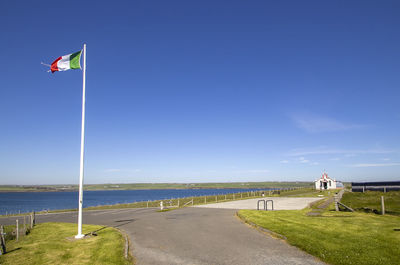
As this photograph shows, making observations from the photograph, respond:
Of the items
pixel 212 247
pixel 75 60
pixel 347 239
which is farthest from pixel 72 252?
pixel 347 239

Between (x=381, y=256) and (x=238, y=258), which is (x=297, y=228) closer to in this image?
(x=381, y=256)

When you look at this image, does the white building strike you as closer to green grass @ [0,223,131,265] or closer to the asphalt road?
the asphalt road

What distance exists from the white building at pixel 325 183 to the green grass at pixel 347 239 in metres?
59.0

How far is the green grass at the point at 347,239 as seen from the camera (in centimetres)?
866

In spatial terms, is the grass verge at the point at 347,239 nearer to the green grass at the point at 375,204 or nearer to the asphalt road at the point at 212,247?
the asphalt road at the point at 212,247

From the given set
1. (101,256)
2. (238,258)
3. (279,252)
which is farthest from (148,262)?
(279,252)

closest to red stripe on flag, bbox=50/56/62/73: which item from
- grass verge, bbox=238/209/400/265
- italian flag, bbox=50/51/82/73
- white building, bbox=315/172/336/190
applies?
italian flag, bbox=50/51/82/73

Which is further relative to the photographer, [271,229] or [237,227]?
[237,227]

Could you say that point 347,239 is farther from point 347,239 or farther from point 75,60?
point 75,60

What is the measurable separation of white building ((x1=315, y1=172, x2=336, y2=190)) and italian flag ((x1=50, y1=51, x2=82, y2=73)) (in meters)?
70.2

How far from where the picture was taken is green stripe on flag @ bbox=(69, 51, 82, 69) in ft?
48.1

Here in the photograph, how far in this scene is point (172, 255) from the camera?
378 inches

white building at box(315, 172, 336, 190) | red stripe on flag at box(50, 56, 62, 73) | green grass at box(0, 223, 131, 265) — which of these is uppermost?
red stripe on flag at box(50, 56, 62, 73)

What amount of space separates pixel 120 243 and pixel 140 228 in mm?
4540
